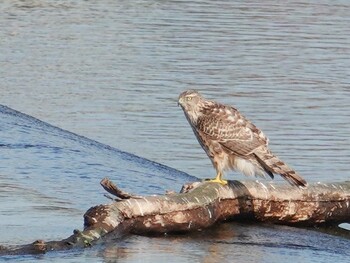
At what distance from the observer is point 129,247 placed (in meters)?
8.99

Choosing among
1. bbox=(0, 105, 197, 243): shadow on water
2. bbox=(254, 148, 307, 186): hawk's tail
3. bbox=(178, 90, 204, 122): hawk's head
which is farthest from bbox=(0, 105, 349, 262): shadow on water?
bbox=(178, 90, 204, 122): hawk's head

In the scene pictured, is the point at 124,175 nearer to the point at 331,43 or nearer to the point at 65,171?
the point at 65,171

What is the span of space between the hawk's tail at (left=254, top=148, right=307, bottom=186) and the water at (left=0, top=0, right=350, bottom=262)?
472mm

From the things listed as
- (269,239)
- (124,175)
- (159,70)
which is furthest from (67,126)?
(269,239)

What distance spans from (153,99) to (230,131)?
7163 millimetres

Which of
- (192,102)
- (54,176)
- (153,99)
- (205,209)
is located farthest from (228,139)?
(153,99)

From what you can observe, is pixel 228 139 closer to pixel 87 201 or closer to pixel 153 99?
pixel 87 201

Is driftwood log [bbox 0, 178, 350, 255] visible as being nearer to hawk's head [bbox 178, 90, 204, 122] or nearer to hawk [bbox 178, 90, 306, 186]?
hawk [bbox 178, 90, 306, 186]

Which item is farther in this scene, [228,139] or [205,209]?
[228,139]

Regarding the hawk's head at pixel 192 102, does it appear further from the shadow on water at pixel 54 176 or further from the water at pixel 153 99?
the shadow on water at pixel 54 176

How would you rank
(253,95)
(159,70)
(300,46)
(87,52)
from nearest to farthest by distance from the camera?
(253,95), (159,70), (87,52), (300,46)

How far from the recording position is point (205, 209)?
31.5ft

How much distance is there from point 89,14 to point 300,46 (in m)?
5.79

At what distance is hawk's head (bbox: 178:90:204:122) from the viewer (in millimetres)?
10383
